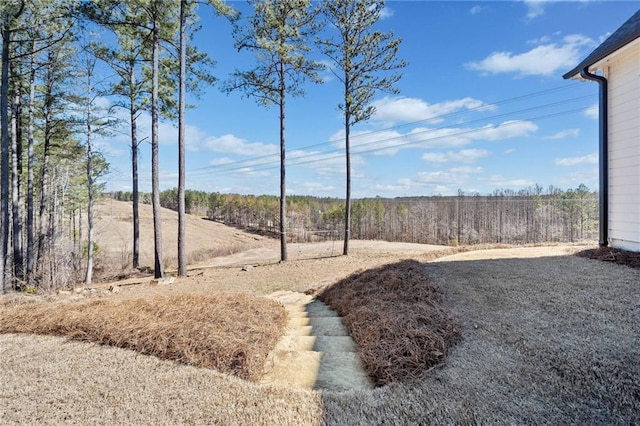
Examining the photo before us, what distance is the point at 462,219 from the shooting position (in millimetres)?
30141

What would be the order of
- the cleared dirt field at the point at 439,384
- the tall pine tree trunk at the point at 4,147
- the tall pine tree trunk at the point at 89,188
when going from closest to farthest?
the cleared dirt field at the point at 439,384, the tall pine tree trunk at the point at 4,147, the tall pine tree trunk at the point at 89,188

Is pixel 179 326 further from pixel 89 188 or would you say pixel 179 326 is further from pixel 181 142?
pixel 89 188

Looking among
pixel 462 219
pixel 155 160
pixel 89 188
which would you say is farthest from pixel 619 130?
pixel 462 219

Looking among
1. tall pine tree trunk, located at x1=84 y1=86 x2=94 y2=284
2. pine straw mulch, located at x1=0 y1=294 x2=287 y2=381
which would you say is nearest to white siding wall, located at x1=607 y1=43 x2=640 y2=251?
pine straw mulch, located at x1=0 y1=294 x2=287 y2=381

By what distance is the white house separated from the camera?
17.1 ft

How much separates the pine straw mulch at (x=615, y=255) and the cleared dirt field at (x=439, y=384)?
5.18ft

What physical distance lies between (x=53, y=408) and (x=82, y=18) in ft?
33.5

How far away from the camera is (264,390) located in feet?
7.21

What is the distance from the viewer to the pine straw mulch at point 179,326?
2.69 meters

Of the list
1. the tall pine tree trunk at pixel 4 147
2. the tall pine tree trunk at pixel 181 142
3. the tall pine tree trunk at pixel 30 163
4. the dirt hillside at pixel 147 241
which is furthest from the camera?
the dirt hillside at pixel 147 241

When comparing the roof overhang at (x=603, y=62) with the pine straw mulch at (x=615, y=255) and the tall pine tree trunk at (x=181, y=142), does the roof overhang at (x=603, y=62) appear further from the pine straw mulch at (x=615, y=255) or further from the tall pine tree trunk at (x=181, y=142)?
the tall pine tree trunk at (x=181, y=142)

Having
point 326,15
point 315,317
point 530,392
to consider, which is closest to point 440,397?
point 530,392

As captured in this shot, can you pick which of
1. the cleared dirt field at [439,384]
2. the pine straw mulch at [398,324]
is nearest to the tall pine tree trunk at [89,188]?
the cleared dirt field at [439,384]

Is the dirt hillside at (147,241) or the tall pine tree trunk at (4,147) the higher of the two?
the tall pine tree trunk at (4,147)
